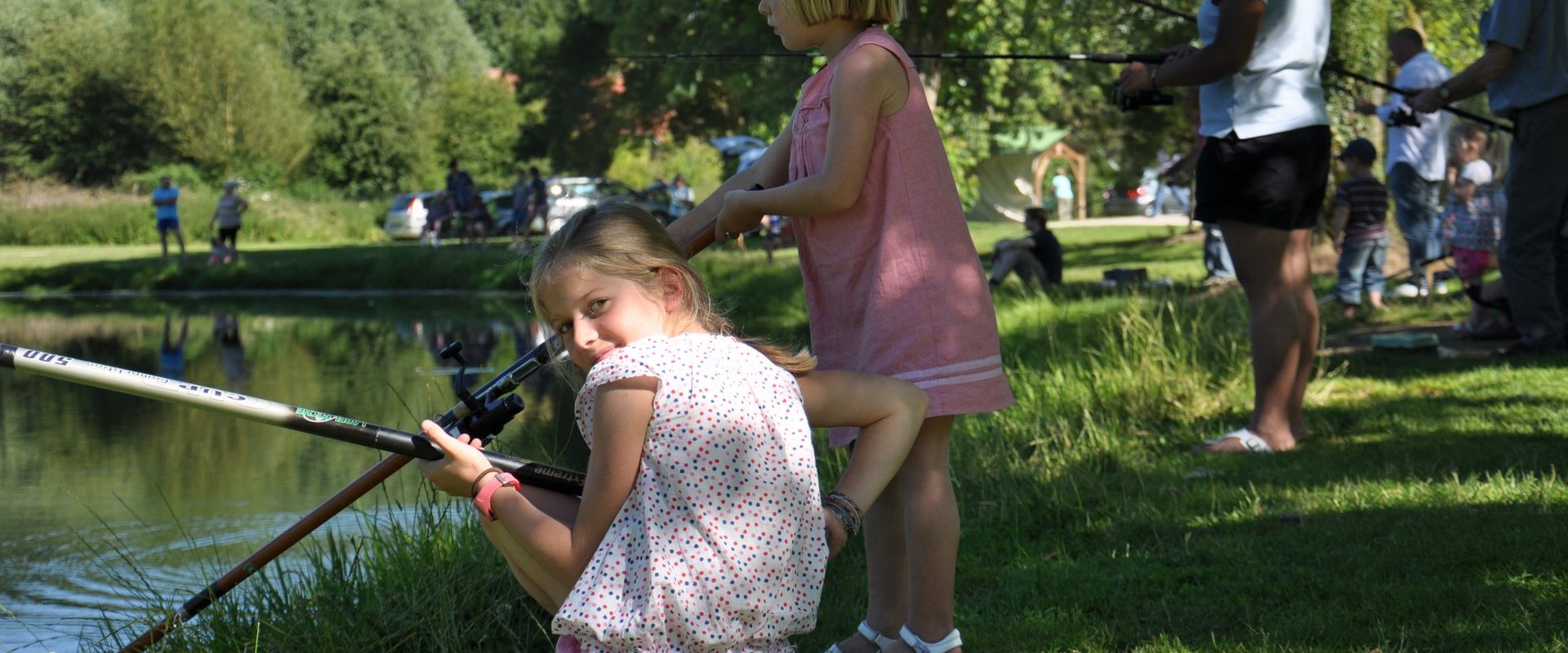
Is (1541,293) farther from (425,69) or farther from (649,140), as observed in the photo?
(425,69)

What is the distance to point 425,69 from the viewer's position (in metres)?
53.6

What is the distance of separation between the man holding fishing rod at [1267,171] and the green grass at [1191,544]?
0.22 meters

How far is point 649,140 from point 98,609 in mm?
41179


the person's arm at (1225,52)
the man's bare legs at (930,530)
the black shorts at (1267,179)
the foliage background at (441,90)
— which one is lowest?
the foliage background at (441,90)

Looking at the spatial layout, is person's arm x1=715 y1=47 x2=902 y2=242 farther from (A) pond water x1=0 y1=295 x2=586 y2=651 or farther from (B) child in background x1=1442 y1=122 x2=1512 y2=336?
(B) child in background x1=1442 y1=122 x2=1512 y2=336

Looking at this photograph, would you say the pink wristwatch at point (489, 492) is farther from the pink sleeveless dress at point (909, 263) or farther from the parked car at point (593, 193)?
the parked car at point (593, 193)

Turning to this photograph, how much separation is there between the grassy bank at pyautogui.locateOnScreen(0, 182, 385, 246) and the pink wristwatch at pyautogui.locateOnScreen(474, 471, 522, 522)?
94.4ft

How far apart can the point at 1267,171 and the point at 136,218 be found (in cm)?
3189

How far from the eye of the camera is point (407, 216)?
3412 cm

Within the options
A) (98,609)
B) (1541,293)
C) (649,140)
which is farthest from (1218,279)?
(649,140)

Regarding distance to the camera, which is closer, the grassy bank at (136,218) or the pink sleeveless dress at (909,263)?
the pink sleeveless dress at (909,263)

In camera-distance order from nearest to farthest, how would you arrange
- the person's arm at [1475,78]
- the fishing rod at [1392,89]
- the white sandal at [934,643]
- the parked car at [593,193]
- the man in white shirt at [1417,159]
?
1. the white sandal at [934,643]
2. the person's arm at [1475,78]
3. the fishing rod at [1392,89]
4. the man in white shirt at [1417,159]
5. the parked car at [593,193]

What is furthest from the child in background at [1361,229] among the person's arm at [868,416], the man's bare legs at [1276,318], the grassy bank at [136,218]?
the grassy bank at [136,218]

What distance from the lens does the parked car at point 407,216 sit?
33.7 metres
